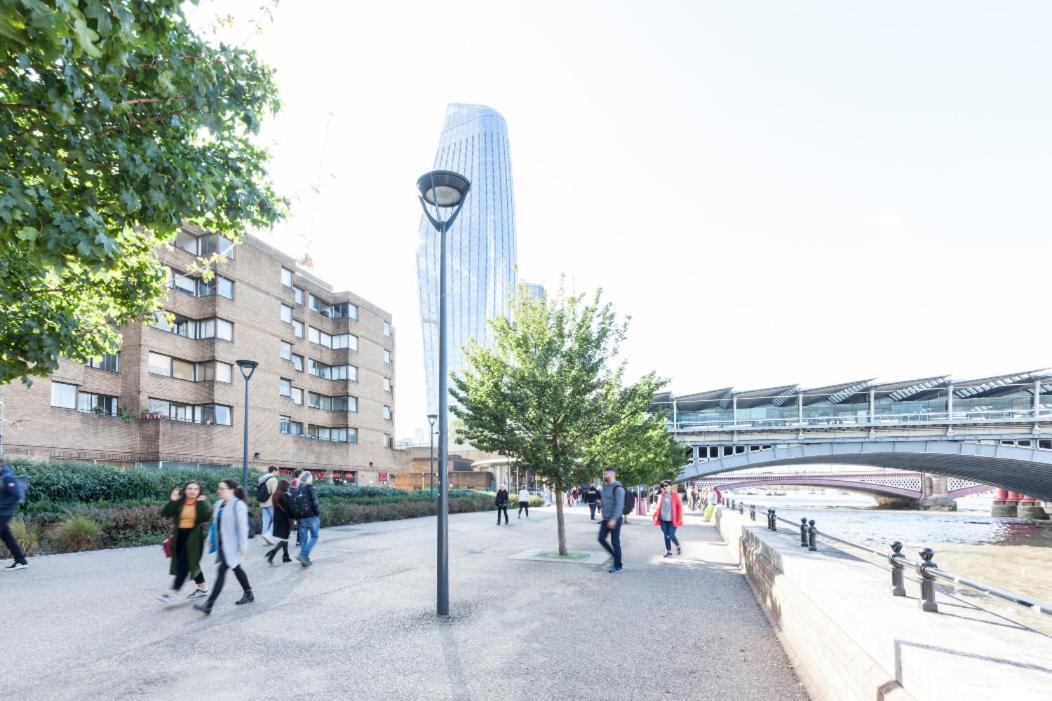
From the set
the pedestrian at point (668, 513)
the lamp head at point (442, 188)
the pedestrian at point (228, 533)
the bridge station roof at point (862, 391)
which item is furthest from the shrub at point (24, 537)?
the bridge station roof at point (862, 391)

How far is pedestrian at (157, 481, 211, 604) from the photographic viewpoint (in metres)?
7.98

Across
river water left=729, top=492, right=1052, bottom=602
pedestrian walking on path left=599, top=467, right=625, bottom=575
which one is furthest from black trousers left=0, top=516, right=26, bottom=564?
river water left=729, top=492, right=1052, bottom=602

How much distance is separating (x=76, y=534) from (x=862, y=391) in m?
62.6

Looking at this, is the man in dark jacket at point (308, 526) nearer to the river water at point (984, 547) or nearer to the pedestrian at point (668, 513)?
the pedestrian at point (668, 513)

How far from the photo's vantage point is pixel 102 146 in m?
6.19

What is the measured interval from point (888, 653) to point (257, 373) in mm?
40727

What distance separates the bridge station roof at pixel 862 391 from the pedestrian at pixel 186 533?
177 feet

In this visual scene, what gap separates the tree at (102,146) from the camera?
4.45m

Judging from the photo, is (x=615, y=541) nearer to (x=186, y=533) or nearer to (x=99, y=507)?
(x=186, y=533)

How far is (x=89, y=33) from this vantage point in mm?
3527

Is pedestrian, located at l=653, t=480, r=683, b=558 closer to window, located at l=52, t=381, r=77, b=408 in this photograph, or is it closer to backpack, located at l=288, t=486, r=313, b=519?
backpack, located at l=288, t=486, r=313, b=519

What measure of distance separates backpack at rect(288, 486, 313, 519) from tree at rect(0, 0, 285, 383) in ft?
13.5

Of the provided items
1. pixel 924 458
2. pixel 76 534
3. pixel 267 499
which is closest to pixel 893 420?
pixel 924 458

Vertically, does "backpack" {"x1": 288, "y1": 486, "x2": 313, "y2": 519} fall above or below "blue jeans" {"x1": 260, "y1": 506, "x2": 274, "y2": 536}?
above
